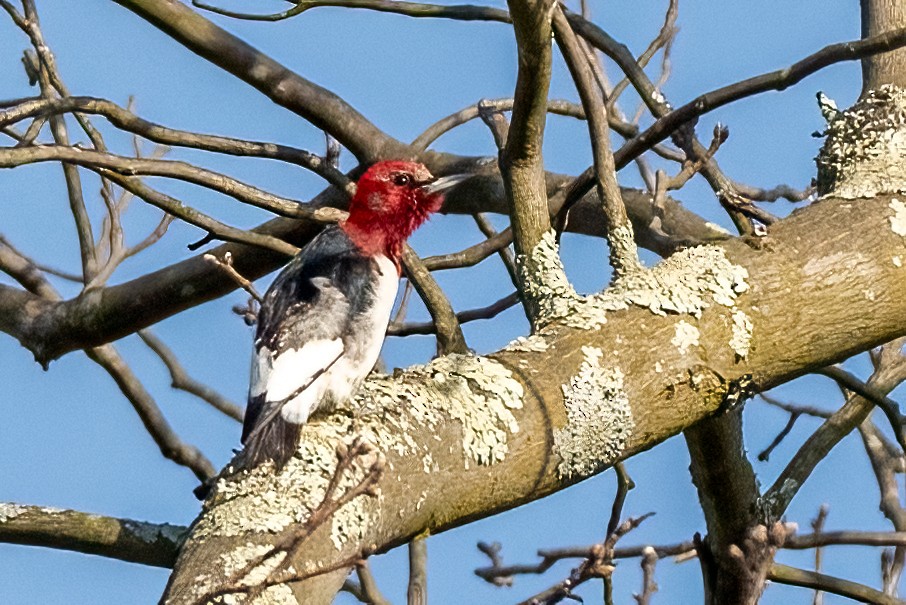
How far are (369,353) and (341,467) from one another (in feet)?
4.22

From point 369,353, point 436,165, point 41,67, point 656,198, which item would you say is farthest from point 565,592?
point 41,67

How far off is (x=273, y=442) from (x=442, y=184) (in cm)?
186

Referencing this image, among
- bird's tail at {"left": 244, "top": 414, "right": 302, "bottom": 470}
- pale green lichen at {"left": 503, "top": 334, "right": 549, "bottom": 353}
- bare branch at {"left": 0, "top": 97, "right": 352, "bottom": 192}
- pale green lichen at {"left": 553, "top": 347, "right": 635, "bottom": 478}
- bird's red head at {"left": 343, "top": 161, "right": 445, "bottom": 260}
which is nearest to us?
bird's tail at {"left": 244, "top": 414, "right": 302, "bottom": 470}

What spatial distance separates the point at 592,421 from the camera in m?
2.82

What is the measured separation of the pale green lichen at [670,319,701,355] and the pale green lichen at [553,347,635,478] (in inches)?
7.3

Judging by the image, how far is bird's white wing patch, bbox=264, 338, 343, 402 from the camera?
3.10 metres

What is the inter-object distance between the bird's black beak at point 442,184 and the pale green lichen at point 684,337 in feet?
4.72

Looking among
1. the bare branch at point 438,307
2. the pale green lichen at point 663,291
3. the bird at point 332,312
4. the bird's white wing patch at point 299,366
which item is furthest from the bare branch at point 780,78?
the bird's white wing patch at point 299,366

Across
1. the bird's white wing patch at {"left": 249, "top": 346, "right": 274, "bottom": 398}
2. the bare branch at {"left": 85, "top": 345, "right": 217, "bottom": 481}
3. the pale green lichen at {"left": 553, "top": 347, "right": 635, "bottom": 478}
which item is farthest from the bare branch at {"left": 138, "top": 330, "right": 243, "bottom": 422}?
the pale green lichen at {"left": 553, "top": 347, "right": 635, "bottom": 478}

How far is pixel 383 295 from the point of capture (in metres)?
3.55

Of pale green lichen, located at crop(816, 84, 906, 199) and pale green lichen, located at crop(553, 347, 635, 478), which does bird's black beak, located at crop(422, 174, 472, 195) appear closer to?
pale green lichen, located at crop(816, 84, 906, 199)

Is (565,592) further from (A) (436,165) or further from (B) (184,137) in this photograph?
(A) (436,165)

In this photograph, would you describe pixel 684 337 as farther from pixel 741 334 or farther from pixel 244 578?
pixel 244 578

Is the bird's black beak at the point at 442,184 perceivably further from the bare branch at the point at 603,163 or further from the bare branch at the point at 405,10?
the bare branch at the point at 603,163
